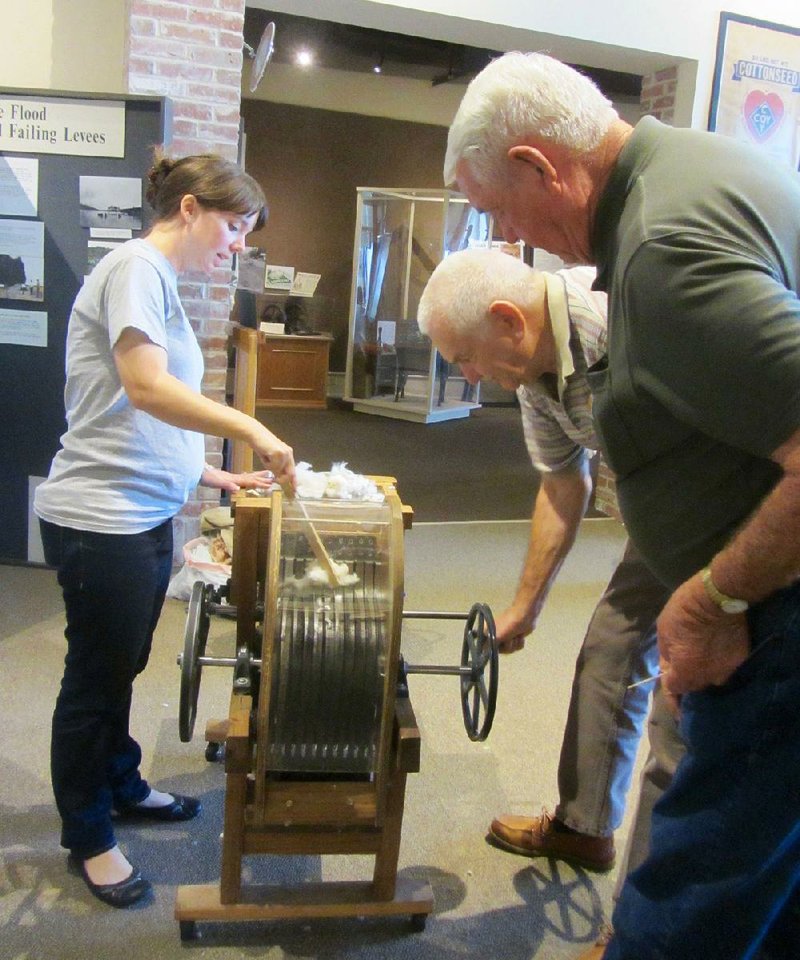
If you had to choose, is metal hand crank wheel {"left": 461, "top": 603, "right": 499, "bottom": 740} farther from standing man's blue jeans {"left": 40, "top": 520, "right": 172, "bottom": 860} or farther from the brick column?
the brick column

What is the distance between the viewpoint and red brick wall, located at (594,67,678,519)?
15.6ft

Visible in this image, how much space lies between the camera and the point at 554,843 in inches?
83.3

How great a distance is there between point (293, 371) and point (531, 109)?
26.7ft

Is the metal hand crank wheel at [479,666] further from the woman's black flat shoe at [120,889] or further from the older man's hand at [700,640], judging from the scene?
the woman's black flat shoe at [120,889]

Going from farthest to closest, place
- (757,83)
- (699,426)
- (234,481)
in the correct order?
(757,83), (234,481), (699,426)

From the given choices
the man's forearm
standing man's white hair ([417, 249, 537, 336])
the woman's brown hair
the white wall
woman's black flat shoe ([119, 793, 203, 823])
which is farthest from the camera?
the white wall

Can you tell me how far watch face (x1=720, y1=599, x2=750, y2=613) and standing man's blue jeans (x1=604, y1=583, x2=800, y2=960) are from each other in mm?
26

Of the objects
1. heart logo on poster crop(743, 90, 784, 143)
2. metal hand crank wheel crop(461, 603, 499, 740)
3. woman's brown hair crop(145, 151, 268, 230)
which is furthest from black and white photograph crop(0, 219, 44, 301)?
heart logo on poster crop(743, 90, 784, 143)

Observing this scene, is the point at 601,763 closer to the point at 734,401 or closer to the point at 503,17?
the point at 734,401

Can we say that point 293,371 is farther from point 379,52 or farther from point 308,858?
point 308,858

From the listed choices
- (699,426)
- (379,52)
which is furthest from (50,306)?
(379,52)

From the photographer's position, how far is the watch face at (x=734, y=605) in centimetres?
103

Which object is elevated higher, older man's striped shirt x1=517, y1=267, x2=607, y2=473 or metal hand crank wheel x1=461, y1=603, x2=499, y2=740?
older man's striped shirt x1=517, y1=267, x2=607, y2=473

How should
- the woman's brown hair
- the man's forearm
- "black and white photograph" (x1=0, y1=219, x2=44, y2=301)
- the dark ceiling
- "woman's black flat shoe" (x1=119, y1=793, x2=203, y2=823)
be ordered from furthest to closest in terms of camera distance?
the dark ceiling < "black and white photograph" (x1=0, y1=219, x2=44, y2=301) < "woman's black flat shoe" (x1=119, y1=793, x2=203, y2=823) < the man's forearm < the woman's brown hair
